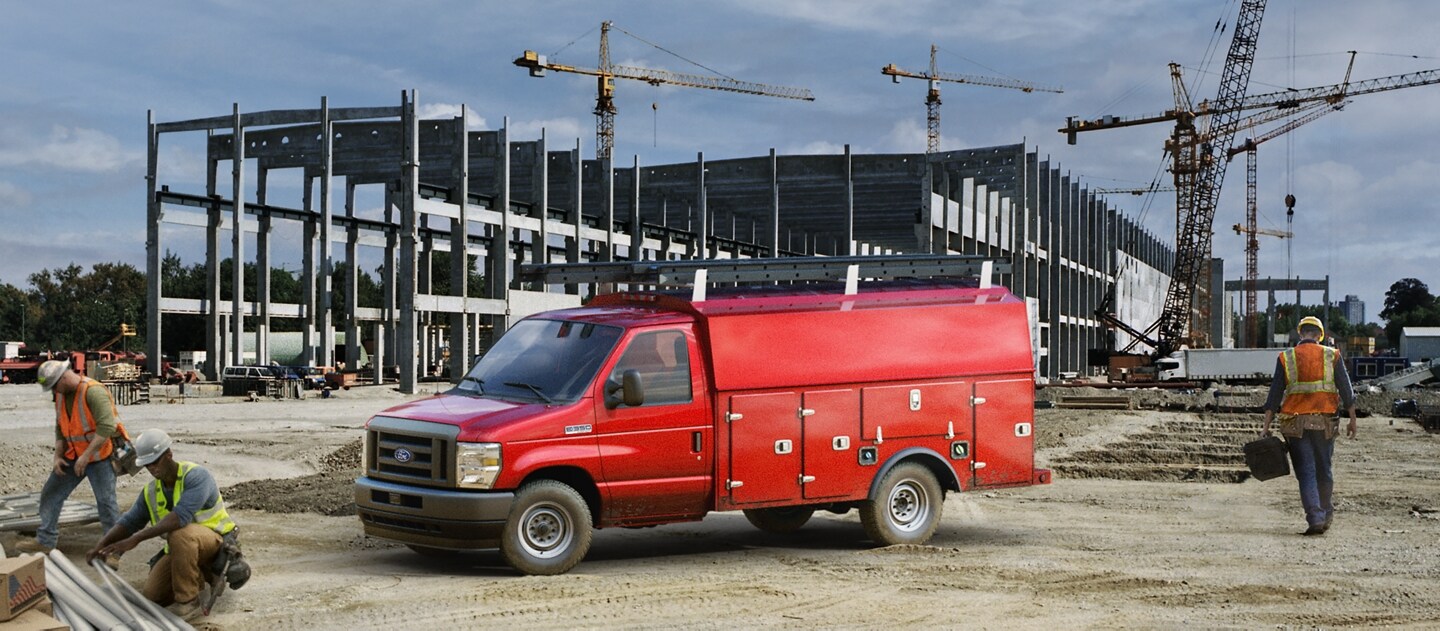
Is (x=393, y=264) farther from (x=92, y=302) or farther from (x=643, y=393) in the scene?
(x=92, y=302)

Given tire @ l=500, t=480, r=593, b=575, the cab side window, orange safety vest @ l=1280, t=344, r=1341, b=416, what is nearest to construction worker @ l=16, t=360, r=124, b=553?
tire @ l=500, t=480, r=593, b=575

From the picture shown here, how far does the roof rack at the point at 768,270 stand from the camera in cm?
1065

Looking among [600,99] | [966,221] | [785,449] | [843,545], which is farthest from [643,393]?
[600,99]

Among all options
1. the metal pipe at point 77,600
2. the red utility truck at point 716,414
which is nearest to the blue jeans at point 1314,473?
the red utility truck at point 716,414

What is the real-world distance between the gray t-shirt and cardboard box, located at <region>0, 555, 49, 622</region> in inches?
31.9

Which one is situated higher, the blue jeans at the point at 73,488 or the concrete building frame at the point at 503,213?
the concrete building frame at the point at 503,213

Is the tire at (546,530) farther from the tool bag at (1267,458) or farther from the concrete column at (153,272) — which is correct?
the concrete column at (153,272)

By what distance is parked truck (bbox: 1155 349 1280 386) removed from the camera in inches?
2117

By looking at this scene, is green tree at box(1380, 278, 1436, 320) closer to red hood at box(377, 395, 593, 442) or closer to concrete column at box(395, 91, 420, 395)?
concrete column at box(395, 91, 420, 395)

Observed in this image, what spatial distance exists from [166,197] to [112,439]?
36251 millimetres

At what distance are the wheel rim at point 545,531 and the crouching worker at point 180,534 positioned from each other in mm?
2009

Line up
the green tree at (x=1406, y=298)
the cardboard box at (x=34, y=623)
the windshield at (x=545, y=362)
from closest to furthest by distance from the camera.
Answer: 1. the cardboard box at (x=34, y=623)
2. the windshield at (x=545, y=362)
3. the green tree at (x=1406, y=298)

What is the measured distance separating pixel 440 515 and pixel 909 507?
12.9 ft

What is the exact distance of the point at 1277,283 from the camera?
141 meters
